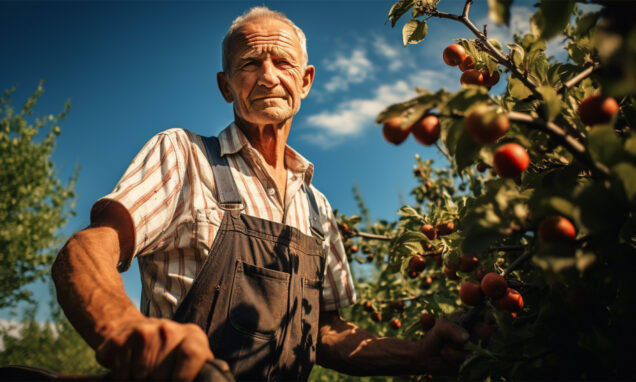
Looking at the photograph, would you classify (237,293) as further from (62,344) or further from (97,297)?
(62,344)

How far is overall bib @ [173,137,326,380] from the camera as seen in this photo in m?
1.62

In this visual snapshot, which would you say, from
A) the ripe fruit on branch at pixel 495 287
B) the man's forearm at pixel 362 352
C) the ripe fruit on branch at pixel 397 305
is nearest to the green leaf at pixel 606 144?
the ripe fruit on branch at pixel 495 287

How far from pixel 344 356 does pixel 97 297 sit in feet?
4.26

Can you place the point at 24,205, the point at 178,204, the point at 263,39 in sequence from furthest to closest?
1. the point at 24,205
2. the point at 263,39
3. the point at 178,204

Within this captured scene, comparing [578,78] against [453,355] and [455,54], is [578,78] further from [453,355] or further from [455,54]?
[453,355]

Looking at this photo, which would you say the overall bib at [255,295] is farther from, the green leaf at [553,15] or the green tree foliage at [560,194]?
the green leaf at [553,15]

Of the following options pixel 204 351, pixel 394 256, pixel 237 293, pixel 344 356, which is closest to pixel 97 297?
pixel 204 351

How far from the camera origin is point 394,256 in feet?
7.20

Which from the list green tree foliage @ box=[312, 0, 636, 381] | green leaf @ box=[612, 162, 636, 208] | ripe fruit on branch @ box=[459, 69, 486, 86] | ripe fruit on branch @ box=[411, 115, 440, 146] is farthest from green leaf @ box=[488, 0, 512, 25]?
ripe fruit on branch @ box=[459, 69, 486, 86]

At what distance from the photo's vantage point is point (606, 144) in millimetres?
794

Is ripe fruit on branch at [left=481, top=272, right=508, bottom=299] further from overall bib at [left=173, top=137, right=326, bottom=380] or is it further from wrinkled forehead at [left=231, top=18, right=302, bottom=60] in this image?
wrinkled forehead at [left=231, top=18, right=302, bottom=60]

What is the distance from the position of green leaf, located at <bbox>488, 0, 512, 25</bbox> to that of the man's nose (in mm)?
1567

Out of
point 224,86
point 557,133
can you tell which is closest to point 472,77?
point 557,133

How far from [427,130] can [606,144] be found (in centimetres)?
36
